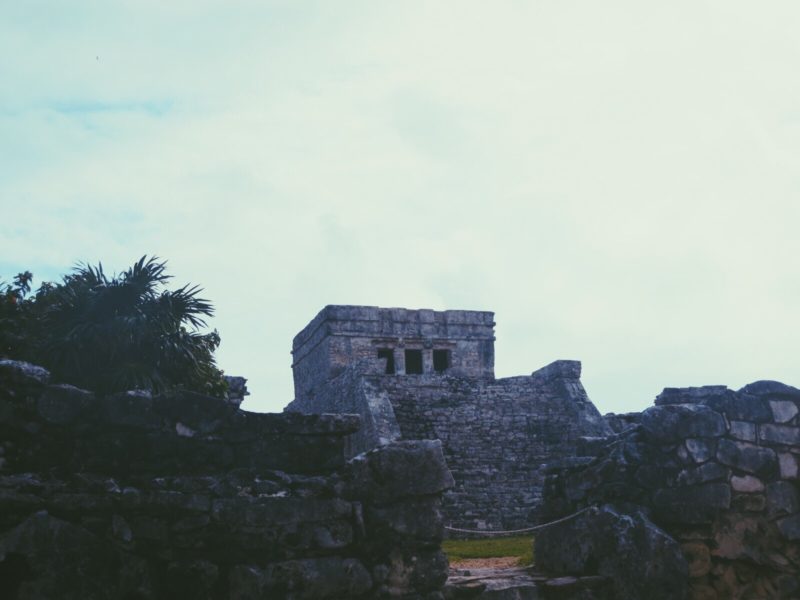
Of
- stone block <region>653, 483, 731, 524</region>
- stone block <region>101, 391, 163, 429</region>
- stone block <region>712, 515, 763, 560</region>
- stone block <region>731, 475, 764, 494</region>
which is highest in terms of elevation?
stone block <region>101, 391, 163, 429</region>

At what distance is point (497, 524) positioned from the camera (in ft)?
54.2

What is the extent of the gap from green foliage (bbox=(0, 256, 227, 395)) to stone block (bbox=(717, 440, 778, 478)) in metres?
9.76

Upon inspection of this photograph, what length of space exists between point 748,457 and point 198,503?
362cm

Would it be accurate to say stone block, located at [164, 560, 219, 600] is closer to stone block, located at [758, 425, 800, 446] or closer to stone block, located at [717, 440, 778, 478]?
stone block, located at [717, 440, 778, 478]


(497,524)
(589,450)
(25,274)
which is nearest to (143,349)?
(25,274)

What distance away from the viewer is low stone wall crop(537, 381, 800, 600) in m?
6.12

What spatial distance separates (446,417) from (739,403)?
47.0 feet

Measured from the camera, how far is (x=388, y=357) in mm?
28641

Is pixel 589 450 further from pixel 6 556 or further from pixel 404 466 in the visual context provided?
pixel 6 556

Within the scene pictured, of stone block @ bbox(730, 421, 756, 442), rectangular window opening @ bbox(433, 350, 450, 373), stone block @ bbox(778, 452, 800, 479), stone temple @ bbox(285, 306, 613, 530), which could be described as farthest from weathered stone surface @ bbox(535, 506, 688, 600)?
rectangular window opening @ bbox(433, 350, 450, 373)

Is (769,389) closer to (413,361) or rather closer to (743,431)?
(743,431)

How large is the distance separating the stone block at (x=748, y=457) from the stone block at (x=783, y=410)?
0.25 meters

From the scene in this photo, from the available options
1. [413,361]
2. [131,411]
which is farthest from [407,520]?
[413,361]

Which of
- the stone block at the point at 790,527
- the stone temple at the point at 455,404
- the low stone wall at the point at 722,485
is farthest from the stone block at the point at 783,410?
the stone temple at the point at 455,404
